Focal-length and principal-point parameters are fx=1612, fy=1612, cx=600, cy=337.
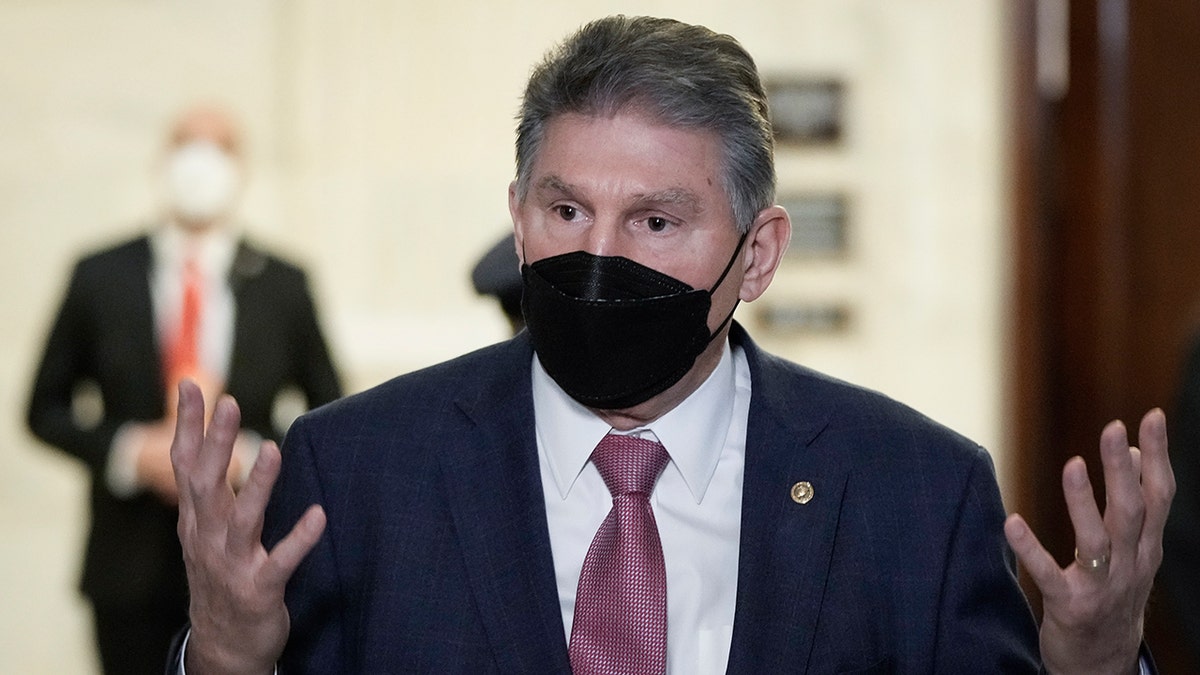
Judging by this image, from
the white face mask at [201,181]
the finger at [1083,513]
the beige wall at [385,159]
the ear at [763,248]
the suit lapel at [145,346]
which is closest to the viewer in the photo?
the finger at [1083,513]

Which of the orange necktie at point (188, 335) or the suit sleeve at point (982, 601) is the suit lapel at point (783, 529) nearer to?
the suit sleeve at point (982, 601)

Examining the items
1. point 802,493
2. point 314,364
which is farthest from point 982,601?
point 314,364

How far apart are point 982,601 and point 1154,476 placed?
354mm

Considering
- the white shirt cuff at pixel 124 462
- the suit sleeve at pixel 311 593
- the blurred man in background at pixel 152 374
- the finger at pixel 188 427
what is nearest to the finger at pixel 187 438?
the finger at pixel 188 427

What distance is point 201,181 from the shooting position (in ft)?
15.9

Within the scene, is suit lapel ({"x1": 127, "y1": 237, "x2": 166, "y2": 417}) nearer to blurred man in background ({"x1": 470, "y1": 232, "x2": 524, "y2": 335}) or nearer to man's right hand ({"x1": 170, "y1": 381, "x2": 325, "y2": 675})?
blurred man in background ({"x1": 470, "y1": 232, "x2": 524, "y2": 335})

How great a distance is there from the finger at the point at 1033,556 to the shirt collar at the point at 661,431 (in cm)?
44

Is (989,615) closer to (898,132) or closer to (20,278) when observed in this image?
(898,132)

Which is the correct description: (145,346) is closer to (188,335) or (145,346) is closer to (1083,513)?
(188,335)

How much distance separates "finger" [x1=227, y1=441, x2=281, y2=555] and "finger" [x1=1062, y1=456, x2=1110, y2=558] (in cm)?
85

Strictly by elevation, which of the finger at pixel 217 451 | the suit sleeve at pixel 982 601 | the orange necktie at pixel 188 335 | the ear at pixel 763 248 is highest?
the ear at pixel 763 248

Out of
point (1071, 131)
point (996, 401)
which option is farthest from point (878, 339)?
point (1071, 131)

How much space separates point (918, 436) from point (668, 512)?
36 centimetres

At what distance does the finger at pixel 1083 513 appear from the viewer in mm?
1739
